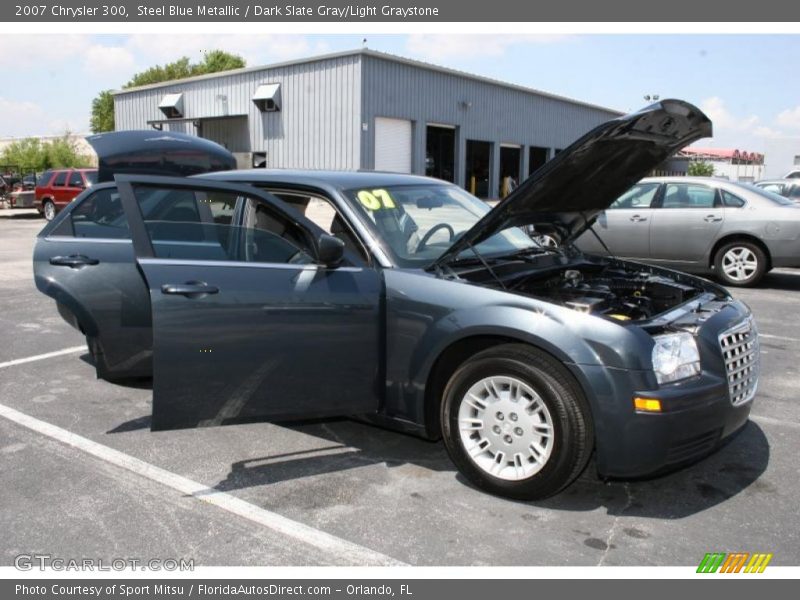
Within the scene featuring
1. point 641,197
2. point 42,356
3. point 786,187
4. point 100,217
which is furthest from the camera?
point 786,187

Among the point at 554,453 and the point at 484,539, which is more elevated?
the point at 554,453

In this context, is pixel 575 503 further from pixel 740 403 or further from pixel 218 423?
pixel 218 423

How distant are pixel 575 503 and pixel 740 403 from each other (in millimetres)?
967

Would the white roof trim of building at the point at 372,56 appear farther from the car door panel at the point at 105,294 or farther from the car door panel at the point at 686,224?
the car door panel at the point at 105,294

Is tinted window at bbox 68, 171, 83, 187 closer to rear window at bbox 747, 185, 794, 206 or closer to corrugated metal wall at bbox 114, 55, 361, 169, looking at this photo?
corrugated metal wall at bbox 114, 55, 361, 169

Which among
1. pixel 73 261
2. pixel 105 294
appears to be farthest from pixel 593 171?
pixel 73 261

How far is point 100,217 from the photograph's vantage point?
544 centimetres

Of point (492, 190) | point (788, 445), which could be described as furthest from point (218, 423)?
point (492, 190)

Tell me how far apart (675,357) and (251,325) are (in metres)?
2.09

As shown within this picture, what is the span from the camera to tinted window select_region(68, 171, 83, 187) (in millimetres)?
23608

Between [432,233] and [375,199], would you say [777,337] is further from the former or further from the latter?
[375,199]

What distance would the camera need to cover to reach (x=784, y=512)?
3.48 metres

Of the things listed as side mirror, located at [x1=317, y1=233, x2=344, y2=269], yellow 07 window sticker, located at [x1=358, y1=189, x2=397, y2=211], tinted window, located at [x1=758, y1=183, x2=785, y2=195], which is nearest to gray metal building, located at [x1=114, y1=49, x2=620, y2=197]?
tinted window, located at [x1=758, y1=183, x2=785, y2=195]
